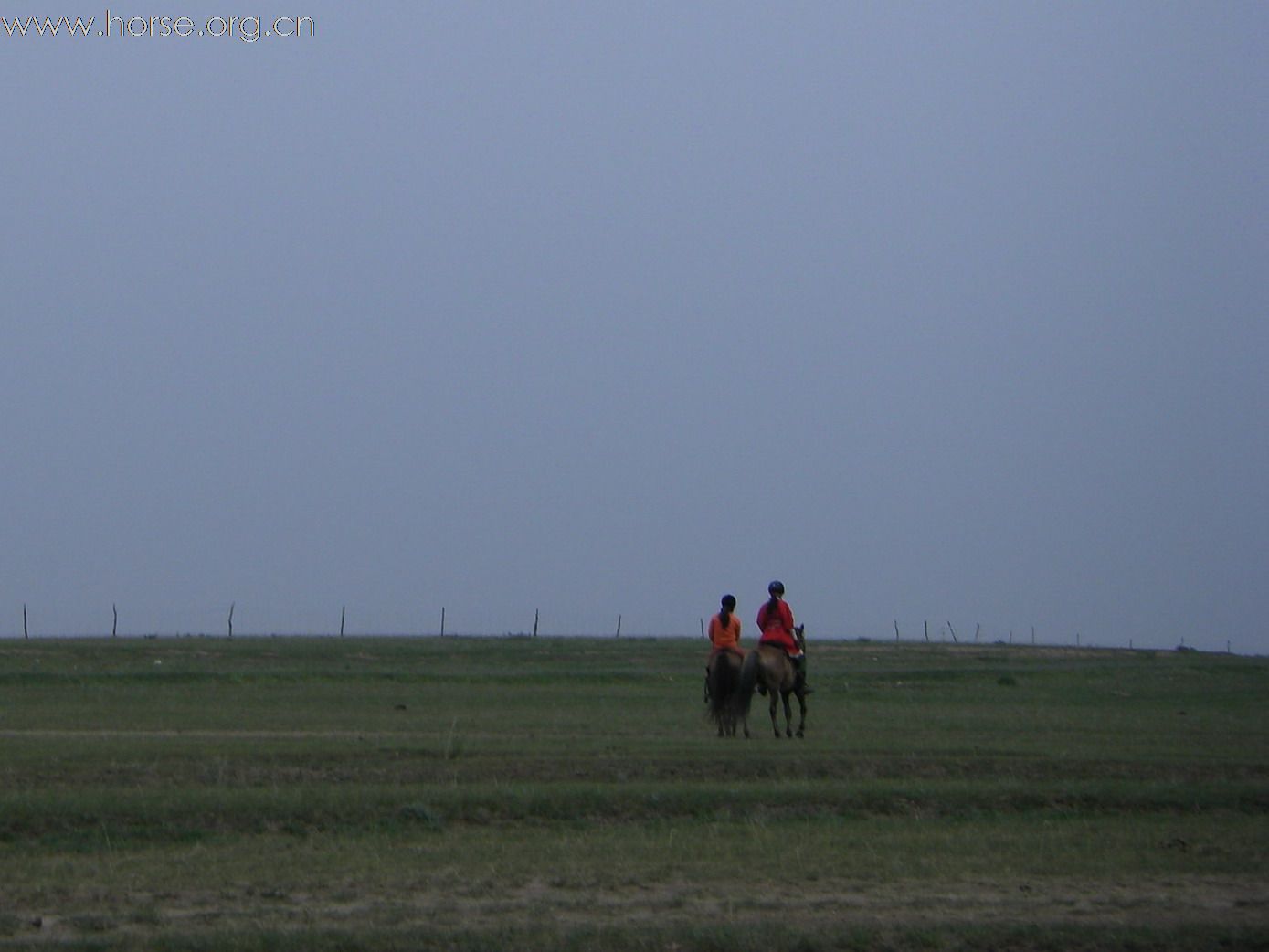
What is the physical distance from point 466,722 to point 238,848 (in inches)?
432

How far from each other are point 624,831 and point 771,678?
829 centimetres

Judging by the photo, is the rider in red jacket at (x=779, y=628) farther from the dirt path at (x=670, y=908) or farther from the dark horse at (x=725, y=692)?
the dirt path at (x=670, y=908)

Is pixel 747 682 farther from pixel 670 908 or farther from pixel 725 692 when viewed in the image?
pixel 670 908

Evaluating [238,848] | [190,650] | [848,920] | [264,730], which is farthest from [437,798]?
[190,650]

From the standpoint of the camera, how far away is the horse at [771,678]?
21812 mm

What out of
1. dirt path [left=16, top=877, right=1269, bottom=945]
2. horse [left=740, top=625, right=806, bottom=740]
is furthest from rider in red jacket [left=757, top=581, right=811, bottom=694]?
dirt path [left=16, top=877, right=1269, bottom=945]

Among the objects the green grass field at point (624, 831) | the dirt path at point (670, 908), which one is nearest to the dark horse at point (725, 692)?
the green grass field at point (624, 831)

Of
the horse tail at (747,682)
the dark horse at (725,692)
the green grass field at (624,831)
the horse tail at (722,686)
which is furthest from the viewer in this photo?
the horse tail at (722,686)

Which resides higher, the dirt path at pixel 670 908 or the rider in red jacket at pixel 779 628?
the rider in red jacket at pixel 779 628

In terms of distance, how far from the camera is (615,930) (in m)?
10.0

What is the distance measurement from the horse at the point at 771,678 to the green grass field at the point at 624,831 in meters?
0.95

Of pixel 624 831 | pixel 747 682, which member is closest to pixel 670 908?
pixel 624 831

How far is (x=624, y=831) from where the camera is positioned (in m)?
14.0

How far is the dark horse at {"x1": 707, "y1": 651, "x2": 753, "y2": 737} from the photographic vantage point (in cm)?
2195
